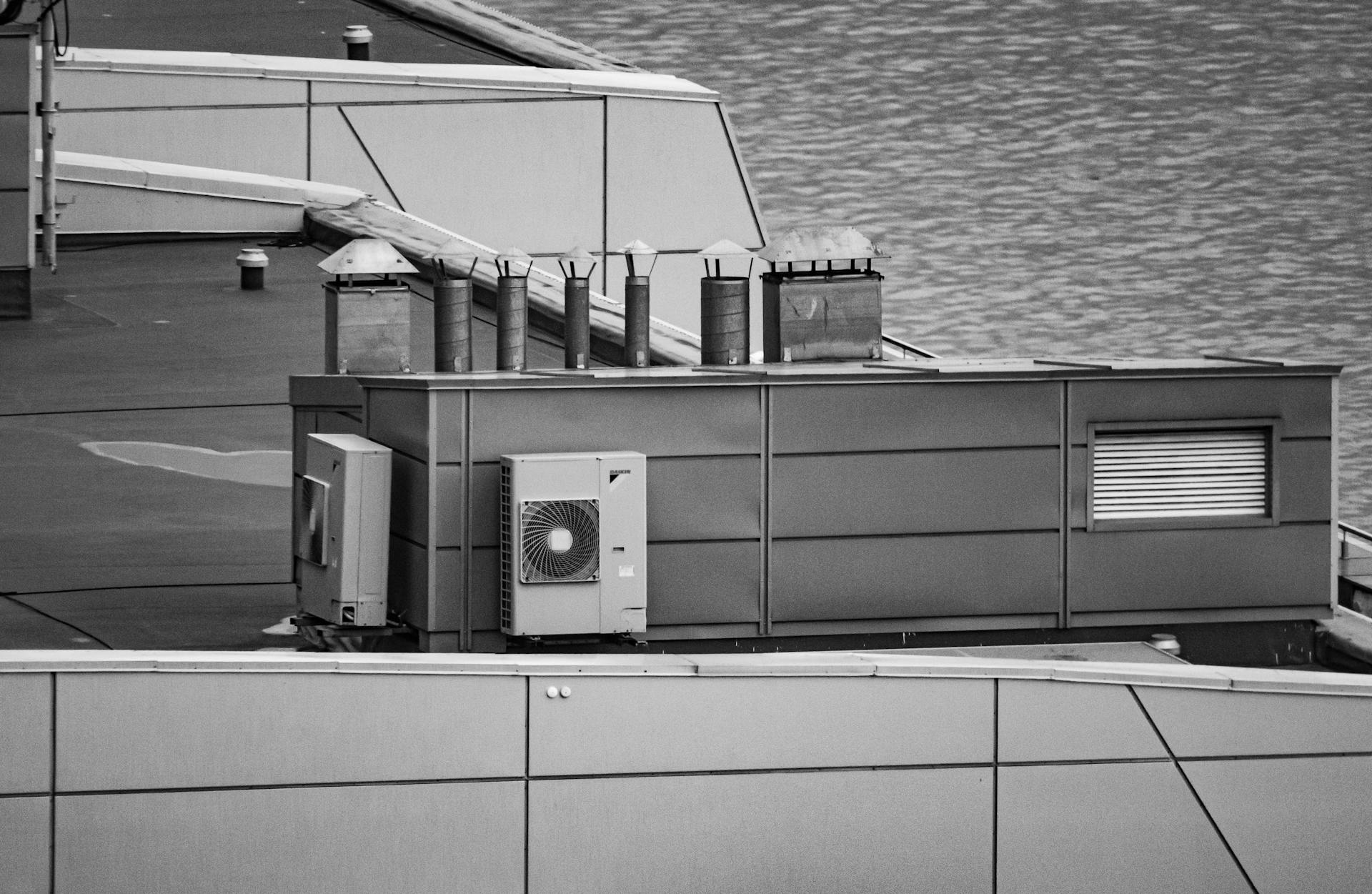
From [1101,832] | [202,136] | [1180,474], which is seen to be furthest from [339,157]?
[1101,832]

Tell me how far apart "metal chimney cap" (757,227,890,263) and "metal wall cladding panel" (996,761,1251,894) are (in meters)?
2.05

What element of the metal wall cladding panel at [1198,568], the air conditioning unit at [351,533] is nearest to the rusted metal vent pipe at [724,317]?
the air conditioning unit at [351,533]

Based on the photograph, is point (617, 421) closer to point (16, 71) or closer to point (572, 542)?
point (572, 542)

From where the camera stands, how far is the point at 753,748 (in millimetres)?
6668

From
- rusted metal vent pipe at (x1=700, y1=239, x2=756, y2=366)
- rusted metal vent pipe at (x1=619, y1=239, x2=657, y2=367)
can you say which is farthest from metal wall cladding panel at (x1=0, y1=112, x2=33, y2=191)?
rusted metal vent pipe at (x1=700, y1=239, x2=756, y2=366)

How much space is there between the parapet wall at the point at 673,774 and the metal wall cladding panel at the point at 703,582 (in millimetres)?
628

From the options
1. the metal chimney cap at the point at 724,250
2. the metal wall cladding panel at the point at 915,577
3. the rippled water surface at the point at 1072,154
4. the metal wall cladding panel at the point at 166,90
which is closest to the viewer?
the metal wall cladding panel at the point at 915,577

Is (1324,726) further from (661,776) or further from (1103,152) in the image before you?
(1103,152)

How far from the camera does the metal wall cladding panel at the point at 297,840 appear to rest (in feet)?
20.6

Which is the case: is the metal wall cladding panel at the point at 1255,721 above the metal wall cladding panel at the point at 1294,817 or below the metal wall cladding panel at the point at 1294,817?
above

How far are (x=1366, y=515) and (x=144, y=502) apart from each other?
1634 centimetres

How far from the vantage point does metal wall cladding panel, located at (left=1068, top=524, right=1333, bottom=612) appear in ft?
24.8

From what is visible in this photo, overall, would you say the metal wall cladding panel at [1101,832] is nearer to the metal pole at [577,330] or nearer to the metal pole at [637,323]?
the metal pole at [637,323]

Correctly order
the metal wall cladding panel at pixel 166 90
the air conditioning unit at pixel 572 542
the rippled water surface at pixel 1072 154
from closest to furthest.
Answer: the air conditioning unit at pixel 572 542 < the metal wall cladding panel at pixel 166 90 < the rippled water surface at pixel 1072 154
